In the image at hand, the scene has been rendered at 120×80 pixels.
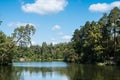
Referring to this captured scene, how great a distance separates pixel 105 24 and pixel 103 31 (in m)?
2.99

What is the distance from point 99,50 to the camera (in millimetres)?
80250

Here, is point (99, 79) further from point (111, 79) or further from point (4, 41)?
point (4, 41)

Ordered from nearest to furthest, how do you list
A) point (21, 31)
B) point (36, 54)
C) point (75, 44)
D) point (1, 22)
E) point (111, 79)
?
1. point (111, 79)
2. point (1, 22)
3. point (21, 31)
4. point (75, 44)
5. point (36, 54)

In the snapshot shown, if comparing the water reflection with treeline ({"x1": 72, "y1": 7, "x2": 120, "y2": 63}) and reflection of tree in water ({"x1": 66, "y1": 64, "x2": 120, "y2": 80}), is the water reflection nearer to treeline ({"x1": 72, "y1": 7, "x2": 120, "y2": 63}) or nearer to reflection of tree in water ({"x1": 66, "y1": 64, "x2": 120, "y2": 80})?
reflection of tree in water ({"x1": 66, "y1": 64, "x2": 120, "y2": 80})

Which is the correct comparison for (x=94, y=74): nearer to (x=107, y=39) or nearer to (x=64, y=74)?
(x=64, y=74)

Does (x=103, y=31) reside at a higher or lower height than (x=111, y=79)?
higher

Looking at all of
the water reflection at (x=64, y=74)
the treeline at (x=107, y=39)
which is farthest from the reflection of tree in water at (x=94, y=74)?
the treeline at (x=107, y=39)

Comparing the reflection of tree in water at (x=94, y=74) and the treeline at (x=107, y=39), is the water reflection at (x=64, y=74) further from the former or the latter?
the treeline at (x=107, y=39)

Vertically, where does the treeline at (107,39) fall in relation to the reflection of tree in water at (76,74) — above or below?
above

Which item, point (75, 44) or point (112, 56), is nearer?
point (112, 56)

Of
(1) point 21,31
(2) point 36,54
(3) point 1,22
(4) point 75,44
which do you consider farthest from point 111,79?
(2) point 36,54

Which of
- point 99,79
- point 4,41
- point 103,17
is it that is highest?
point 103,17

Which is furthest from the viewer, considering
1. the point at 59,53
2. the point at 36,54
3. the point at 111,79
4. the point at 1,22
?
the point at 36,54

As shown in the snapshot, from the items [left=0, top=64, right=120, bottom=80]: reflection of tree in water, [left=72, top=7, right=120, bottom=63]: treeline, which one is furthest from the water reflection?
[left=72, top=7, right=120, bottom=63]: treeline
